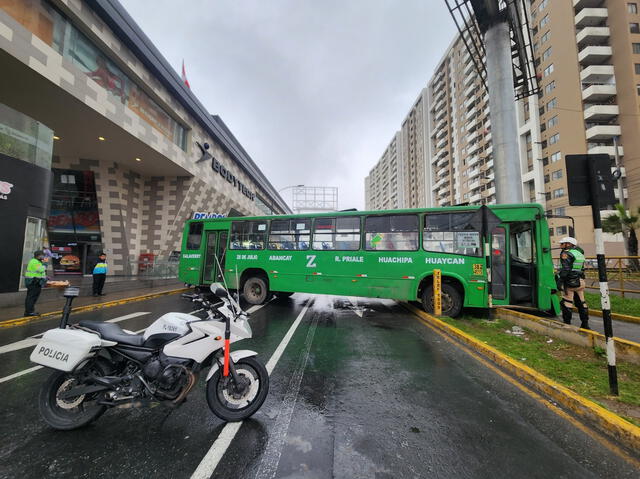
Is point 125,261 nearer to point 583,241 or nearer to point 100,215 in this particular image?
point 100,215

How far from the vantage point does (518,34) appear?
14.8 m

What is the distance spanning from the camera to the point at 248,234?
33.2 feet

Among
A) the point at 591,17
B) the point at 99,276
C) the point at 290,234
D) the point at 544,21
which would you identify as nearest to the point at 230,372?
the point at 290,234

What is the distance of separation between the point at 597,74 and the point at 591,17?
7.38 metres

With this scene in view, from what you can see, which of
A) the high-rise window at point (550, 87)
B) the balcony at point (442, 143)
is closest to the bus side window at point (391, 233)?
the high-rise window at point (550, 87)

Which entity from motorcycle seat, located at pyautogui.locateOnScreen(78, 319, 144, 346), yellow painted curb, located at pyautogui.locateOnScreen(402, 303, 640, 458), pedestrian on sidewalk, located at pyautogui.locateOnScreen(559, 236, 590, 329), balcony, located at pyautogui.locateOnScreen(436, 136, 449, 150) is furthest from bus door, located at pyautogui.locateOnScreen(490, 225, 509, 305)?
balcony, located at pyautogui.locateOnScreen(436, 136, 449, 150)

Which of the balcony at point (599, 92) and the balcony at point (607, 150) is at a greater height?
the balcony at point (599, 92)

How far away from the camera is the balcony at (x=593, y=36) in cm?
3375

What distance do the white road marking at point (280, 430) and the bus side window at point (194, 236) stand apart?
324 inches

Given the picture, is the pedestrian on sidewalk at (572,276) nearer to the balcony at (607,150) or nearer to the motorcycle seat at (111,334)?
the motorcycle seat at (111,334)

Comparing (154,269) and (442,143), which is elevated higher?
(442,143)

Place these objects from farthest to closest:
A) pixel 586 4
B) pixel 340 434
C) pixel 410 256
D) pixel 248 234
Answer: pixel 586 4, pixel 248 234, pixel 410 256, pixel 340 434

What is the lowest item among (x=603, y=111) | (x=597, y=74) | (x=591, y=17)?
(x=603, y=111)

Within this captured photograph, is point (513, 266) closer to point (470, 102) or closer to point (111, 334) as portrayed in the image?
point (111, 334)
